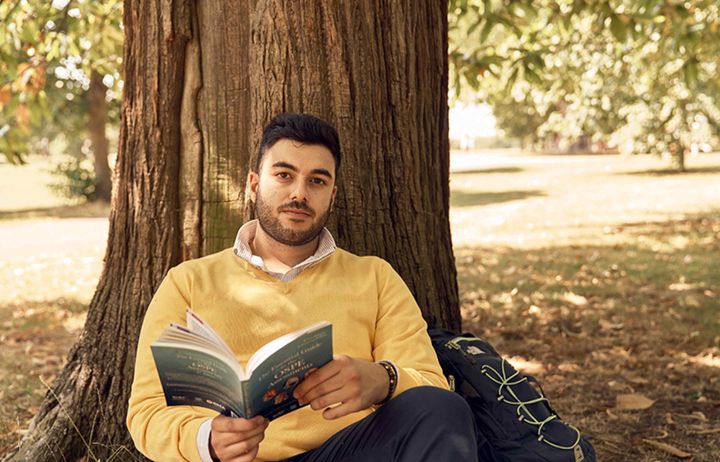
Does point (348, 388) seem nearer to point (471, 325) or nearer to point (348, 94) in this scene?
point (348, 94)

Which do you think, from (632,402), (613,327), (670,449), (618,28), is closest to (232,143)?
(670,449)

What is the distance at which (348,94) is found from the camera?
3.85 meters

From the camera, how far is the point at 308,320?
10.2 feet

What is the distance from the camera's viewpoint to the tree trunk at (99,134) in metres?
25.5

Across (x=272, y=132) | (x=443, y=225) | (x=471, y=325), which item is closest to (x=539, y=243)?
(x=471, y=325)

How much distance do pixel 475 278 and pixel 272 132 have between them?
7.03 meters

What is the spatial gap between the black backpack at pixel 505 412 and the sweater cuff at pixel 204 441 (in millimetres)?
1217

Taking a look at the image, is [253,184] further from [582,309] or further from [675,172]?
[675,172]

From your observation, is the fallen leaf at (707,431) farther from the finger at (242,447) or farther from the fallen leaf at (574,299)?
the fallen leaf at (574,299)

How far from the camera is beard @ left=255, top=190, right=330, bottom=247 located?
314cm

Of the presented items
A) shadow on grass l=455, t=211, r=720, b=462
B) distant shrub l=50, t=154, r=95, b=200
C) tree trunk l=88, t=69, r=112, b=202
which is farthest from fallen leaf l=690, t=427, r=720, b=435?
distant shrub l=50, t=154, r=95, b=200

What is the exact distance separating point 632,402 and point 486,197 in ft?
62.8

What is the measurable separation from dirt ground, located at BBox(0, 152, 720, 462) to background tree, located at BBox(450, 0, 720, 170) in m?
2.25

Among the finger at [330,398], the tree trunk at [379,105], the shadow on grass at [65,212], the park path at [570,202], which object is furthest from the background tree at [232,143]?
the shadow on grass at [65,212]
